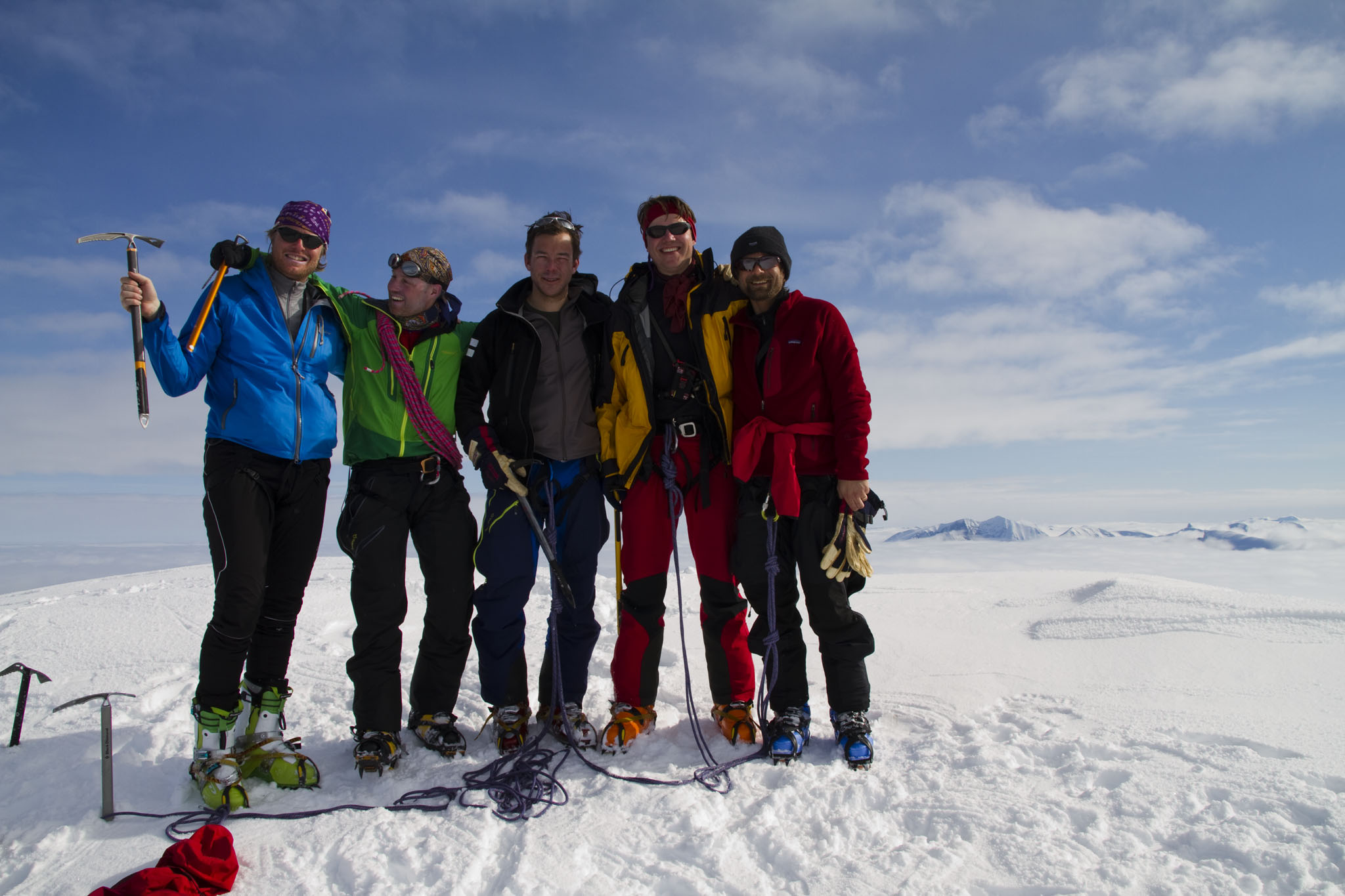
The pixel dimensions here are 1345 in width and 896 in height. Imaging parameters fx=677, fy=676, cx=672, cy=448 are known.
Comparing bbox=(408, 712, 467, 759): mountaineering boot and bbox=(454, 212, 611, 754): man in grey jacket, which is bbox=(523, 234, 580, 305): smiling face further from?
bbox=(408, 712, 467, 759): mountaineering boot

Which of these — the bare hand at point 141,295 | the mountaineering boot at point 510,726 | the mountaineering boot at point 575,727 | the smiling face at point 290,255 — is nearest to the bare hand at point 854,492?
the mountaineering boot at point 575,727

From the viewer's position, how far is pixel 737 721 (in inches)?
137

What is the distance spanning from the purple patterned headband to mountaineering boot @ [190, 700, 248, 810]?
2.24 meters

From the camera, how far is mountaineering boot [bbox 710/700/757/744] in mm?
3438

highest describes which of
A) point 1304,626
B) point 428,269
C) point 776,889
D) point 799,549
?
point 428,269

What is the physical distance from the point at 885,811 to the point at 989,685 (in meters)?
1.95

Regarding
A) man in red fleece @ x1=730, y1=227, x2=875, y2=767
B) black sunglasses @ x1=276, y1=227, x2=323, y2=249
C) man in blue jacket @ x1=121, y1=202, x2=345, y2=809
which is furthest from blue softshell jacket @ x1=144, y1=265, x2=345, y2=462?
man in red fleece @ x1=730, y1=227, x2=875, y2=767

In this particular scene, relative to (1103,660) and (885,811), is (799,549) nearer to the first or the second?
(885,811)

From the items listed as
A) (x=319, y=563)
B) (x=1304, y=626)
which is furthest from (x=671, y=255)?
(x=319, y=563)

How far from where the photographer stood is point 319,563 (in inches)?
434

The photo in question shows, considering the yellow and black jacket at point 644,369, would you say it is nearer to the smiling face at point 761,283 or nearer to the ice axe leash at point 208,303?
the smiling face at point 761,283

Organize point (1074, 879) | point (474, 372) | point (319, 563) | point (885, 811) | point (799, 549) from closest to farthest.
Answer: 1. point (1074, 879)
2. point (885, 811)
3. point (799, 549)
4. point (474, 372)
5. point (319, 563)

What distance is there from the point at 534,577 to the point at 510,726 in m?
0.76

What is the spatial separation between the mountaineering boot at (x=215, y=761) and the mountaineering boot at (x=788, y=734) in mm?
2271
